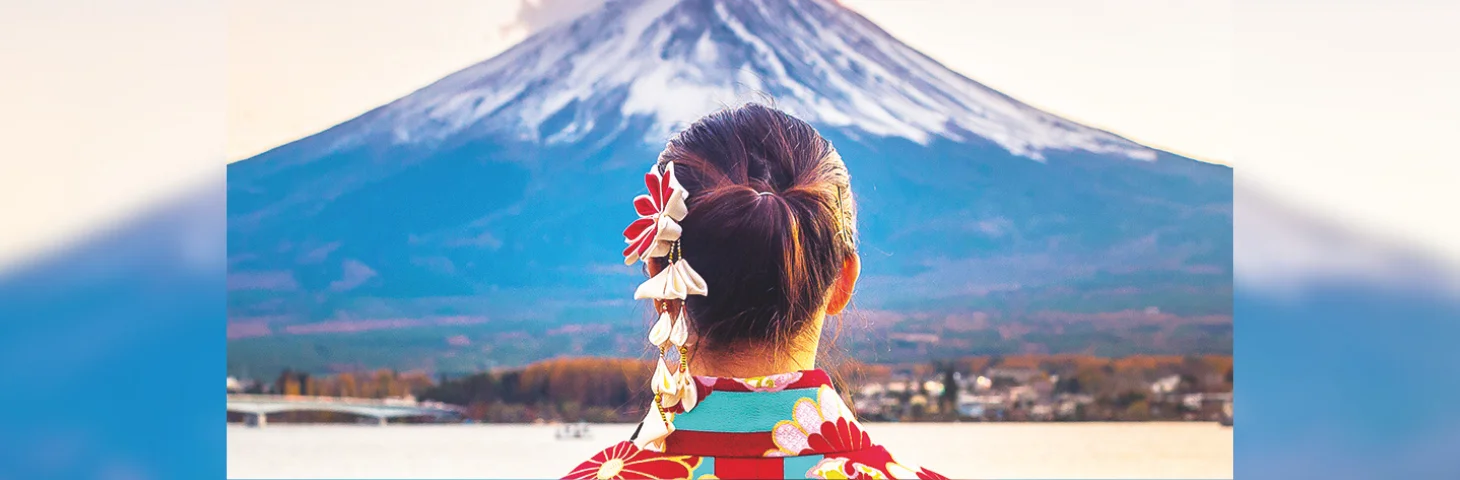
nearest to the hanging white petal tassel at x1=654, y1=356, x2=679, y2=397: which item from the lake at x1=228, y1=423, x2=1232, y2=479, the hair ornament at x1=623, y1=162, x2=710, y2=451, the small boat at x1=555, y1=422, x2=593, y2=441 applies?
the hair ornament at x1=623, y1=162, x2=710, y2=451

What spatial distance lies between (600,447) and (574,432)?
0.32 feet

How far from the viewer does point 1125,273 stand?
147 inches

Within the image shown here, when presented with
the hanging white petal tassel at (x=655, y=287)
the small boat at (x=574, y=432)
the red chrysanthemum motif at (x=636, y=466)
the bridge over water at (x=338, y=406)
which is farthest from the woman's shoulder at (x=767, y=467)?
the bridge over water at (x=338, y=406)

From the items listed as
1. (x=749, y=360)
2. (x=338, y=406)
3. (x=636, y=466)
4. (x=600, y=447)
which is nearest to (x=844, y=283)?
(x=749, y=360)

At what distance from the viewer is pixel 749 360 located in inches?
34.4

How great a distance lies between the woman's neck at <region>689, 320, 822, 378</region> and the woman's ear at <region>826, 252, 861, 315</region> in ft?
0.21

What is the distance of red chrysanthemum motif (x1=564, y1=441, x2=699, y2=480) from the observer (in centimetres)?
85

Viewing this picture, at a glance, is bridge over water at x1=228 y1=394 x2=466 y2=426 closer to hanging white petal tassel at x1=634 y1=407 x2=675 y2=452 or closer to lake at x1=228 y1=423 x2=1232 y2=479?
lake at x1=228 y1=423 x2=1232 y2=479

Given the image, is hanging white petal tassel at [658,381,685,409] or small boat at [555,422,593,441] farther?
small boat at [555,422,593,441]

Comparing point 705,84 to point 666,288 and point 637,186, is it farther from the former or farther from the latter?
point 666,288

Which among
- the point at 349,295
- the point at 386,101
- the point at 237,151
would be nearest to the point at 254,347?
the point at 349,295

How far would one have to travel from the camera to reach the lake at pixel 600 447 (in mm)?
3582
